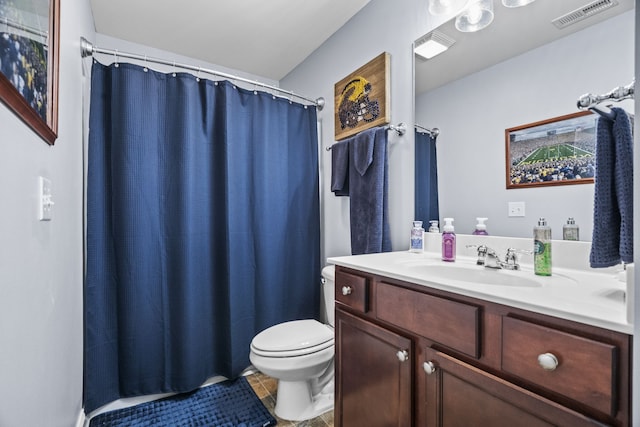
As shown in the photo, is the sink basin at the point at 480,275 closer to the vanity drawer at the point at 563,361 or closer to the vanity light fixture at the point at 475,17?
the vanity drawer at the point at 563,361

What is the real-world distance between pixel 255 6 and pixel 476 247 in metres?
1.77

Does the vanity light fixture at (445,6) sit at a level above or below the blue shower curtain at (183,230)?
above

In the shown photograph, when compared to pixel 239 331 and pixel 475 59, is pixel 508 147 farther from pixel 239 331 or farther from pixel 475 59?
pixel 239 331

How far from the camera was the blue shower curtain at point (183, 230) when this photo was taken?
5.14 feet

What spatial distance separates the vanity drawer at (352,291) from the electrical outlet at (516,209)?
643 mm

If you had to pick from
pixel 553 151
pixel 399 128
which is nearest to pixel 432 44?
pixel 399 128

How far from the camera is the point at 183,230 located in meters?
1.70

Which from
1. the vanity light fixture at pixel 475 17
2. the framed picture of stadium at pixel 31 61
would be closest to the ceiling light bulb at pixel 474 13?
the vanity light fixture at pixel 475 17

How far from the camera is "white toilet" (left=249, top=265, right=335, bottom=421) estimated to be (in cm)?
141

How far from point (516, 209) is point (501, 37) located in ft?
2.28

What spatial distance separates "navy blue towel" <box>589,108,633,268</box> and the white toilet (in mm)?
1145

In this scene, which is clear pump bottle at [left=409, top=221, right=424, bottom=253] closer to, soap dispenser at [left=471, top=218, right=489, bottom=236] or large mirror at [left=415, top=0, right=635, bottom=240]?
large mirror at [left=415, top=0, right=635, bottom=240]

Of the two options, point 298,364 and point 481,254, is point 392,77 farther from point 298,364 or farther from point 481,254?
point 298,364

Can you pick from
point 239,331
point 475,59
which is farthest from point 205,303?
point 475,59
